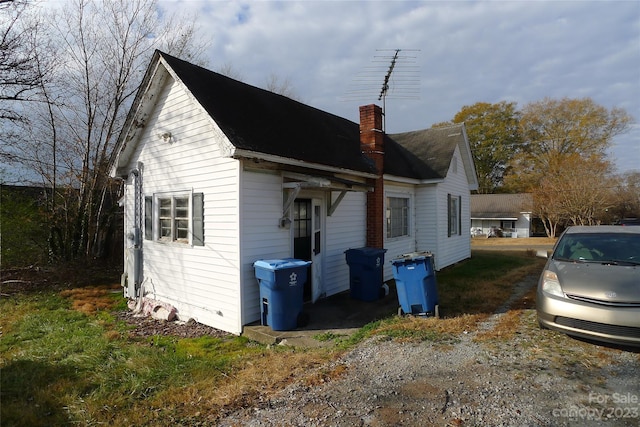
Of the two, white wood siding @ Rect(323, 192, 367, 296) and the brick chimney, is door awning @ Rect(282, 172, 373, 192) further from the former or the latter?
the brick chimney

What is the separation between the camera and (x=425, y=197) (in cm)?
1198

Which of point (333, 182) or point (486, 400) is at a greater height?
point (333, 182)

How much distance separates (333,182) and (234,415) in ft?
15.5

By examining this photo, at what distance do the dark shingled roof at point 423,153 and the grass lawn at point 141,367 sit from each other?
476 cm

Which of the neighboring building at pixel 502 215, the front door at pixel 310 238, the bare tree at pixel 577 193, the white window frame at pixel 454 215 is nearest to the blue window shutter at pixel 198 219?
the front door at pixel 310 238

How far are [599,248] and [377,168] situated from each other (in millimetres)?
5185

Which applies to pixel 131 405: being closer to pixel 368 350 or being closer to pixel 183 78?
pixel 368 350

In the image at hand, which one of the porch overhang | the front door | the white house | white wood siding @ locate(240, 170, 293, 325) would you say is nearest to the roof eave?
the white house

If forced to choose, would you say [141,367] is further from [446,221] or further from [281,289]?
[446,221]

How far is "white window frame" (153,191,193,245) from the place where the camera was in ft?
24.2

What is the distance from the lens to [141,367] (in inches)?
185

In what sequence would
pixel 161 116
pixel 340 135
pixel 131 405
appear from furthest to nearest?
pixel 340 135 → pixel 161 116 → pixel 131 405

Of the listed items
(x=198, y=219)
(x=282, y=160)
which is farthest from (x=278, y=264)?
(x=198, y=219)

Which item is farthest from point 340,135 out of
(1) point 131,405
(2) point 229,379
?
(1) point 131,405
